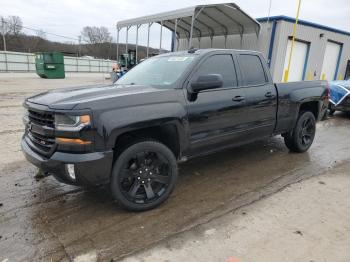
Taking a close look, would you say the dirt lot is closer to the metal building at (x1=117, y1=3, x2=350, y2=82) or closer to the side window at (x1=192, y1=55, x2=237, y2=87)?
the side window at (x1=192, y1=55, x2=237, y2=87)

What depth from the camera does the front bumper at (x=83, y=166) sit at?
9.73 feet

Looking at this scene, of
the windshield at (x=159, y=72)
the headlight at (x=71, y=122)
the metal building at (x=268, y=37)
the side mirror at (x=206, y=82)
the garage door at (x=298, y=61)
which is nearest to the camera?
the headlight at (x=71, y=122)

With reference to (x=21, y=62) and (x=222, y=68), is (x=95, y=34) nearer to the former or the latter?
(x=21, y=62)

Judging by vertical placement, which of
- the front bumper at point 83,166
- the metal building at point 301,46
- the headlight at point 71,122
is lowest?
the front bumper at point 83,166

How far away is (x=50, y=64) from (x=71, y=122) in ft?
83.0

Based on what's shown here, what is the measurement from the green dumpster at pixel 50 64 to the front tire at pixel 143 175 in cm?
2506

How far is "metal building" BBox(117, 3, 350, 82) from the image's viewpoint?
15.0 meters

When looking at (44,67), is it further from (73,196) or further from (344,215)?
(344,215)

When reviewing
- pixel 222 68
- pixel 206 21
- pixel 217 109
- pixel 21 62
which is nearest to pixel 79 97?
pixel 217 109

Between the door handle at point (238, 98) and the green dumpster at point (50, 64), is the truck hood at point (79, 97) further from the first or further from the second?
the green dumpster at point (50, 64)

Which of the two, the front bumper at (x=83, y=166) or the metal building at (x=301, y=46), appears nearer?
the front bumper at (x=83, y=166)

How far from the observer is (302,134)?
5746mm

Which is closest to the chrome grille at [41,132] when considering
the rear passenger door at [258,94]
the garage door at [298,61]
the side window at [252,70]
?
the rear passenger door at [258,94]

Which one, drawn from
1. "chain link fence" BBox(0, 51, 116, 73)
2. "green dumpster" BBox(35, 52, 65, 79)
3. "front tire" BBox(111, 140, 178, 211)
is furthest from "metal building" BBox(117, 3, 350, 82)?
"chain link fence" BBox(0, 51, 116, 73)
